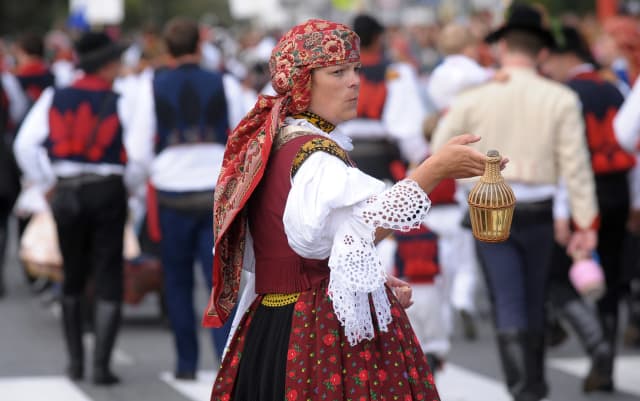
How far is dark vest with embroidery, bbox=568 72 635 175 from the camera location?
8.32 m

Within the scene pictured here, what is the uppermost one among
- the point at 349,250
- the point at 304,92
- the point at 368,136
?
the point at 304,92

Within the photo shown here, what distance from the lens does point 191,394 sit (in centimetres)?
820

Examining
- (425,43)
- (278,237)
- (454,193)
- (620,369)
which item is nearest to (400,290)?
(278,237)

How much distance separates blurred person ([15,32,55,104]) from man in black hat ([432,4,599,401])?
6864 mm

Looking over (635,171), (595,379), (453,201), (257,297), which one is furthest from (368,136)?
(257,297)

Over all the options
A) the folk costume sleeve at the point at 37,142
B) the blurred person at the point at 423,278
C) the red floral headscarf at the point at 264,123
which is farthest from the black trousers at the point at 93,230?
the red floral headscarf at the point at 264,123

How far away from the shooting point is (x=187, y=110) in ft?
27.1

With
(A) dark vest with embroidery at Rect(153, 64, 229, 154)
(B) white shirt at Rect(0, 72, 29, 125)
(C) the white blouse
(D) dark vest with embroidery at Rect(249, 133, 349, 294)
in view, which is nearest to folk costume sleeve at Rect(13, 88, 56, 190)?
(A) dark vest with embroidery at Rect(153, 64, 229, 154)

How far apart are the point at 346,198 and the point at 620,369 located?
510 centimetres

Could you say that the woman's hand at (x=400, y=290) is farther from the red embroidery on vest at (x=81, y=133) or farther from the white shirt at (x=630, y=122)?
the red embroidery on vest at (x=81, y=133)

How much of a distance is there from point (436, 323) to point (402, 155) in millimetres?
2761

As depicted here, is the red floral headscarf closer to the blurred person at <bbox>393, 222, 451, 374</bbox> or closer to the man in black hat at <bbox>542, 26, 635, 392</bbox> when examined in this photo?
the blurred person at <bbox>393, 222, 451, 374</bbox>

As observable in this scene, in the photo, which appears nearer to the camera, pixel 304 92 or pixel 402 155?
pixel 304 92

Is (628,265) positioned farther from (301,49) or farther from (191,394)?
(301,49)
